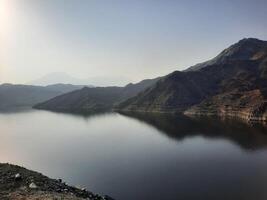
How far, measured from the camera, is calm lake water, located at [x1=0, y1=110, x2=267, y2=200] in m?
64.9

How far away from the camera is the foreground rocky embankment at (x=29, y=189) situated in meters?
42.7

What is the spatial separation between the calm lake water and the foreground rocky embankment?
42.6 ft

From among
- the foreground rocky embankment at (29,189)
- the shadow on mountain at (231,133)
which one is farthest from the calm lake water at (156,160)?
the foreground rocky embankment at (29,189)

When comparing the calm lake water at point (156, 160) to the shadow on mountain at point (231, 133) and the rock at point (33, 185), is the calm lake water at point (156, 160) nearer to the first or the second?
the shadow on mountain at point (231, 133)

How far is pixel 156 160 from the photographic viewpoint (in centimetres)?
9275

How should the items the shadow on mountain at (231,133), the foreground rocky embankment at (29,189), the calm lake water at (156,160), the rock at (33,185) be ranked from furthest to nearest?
the shadow on mountain at (231,133)
the calm lake water at (156,160)
the rock at (33,185)
the foreground rocky embankment at (29,189)

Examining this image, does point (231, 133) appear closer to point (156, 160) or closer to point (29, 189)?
point (156, 160)

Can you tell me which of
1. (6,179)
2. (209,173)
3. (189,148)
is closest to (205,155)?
(189,148)

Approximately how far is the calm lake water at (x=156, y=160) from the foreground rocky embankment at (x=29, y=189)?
13.0 m

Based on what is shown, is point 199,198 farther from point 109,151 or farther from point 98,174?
point 109,151

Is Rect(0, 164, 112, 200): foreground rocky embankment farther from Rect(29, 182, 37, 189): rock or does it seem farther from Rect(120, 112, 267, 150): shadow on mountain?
Rect(120, 112, 267, 150): shadow on mountain

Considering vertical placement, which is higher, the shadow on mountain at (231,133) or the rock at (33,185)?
the shadow on mountain at (231,133)

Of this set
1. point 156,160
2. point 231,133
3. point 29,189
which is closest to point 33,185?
point 29,189

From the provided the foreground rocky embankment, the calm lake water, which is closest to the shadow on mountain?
the calm lake water
